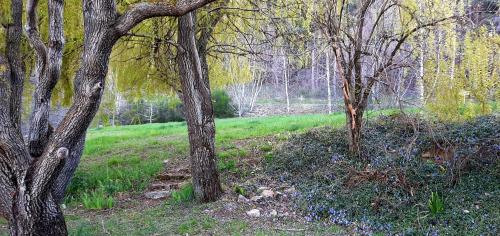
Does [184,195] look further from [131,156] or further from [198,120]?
[131,156]

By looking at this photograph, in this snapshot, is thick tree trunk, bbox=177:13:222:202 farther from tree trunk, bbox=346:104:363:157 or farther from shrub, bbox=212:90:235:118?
shrub, bbox=212:90:235:118

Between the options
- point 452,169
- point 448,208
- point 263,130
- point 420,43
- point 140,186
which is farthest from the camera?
point 263,130

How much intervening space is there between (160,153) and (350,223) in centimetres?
619

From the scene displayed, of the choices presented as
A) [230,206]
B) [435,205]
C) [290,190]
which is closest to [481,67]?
[435,205]

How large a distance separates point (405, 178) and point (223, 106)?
841 inches

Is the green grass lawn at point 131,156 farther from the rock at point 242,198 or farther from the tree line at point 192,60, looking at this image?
the rock at point 242,198

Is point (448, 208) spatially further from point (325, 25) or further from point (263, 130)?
point (263, 130)

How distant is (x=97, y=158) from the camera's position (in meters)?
11.7

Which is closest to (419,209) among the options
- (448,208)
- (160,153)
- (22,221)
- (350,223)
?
(448,208)

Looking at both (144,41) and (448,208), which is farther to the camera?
(144,41)

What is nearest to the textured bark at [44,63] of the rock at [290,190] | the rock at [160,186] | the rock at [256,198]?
the rock at [160,186]

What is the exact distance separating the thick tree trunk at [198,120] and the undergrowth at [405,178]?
150 cm

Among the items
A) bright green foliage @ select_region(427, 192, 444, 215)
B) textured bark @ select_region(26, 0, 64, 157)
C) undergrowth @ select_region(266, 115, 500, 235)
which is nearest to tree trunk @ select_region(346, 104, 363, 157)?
undergrowth @ select_region(266, 115, 500, 235)

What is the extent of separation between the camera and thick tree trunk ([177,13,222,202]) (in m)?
7.55
